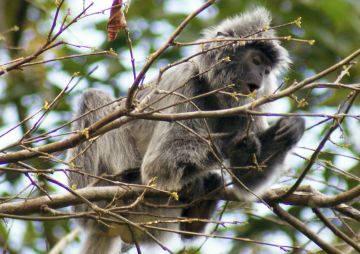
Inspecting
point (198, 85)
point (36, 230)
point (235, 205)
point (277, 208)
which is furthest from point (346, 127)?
point (36, 230)

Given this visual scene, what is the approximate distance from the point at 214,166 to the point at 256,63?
1.08 meters

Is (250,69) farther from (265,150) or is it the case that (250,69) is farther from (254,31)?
(265,150)

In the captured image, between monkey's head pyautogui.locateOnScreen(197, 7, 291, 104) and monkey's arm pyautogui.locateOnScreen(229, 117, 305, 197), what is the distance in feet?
1.41

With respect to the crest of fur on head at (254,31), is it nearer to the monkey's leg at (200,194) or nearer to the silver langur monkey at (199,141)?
the silver langur monkey at (199,141)

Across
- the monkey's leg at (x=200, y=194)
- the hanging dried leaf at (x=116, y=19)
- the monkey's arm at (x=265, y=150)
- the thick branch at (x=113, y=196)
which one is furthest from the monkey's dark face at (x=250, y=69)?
the hanging dried leaf at (x=116, y=19)

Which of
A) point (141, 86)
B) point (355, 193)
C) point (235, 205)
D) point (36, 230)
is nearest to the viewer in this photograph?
point (141, 86)

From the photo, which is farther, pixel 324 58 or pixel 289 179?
pixel 324 58

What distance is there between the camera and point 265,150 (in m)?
5.78

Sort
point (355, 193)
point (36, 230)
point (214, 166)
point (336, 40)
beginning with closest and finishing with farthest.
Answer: point (355, 193)
point (214, 166)
point (336, 40)
point (36, 230)

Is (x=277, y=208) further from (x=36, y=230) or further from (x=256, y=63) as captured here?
(x=36, y=230)

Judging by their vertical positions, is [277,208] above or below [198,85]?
below

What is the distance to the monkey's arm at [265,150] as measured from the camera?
5547 mm

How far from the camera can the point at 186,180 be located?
5.63 metres

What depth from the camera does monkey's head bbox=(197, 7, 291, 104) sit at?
595 cm
